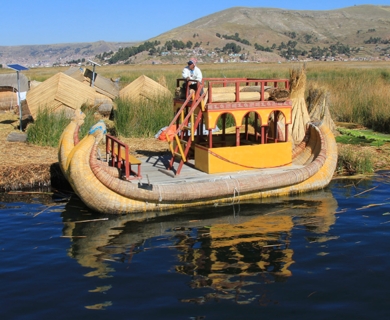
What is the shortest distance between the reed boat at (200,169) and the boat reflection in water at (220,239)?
32 cm

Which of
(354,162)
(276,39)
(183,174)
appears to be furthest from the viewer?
(276,39)

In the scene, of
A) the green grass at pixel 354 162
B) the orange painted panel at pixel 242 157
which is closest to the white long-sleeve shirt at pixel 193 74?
the orange painted panel at pixel 242 157

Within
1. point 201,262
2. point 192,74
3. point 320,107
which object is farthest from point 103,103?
point 201,262

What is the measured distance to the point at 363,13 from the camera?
188 metres

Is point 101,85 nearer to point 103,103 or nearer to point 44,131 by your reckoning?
point 103,103

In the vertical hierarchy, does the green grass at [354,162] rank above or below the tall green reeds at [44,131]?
below

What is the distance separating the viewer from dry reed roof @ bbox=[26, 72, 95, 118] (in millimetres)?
15680

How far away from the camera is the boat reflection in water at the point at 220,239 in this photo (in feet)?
19.4

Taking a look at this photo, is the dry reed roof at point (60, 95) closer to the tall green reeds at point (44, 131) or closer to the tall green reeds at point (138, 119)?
the tall green reeds at point (138, 119)

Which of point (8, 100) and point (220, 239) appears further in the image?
point (8, 100)

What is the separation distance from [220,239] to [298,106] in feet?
28.0

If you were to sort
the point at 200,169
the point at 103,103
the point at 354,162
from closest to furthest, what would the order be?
the point at 200,169 < the point at 354,162 < the point at 103,103

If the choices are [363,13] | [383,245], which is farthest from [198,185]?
[363,13]

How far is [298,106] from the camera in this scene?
1455 cm
